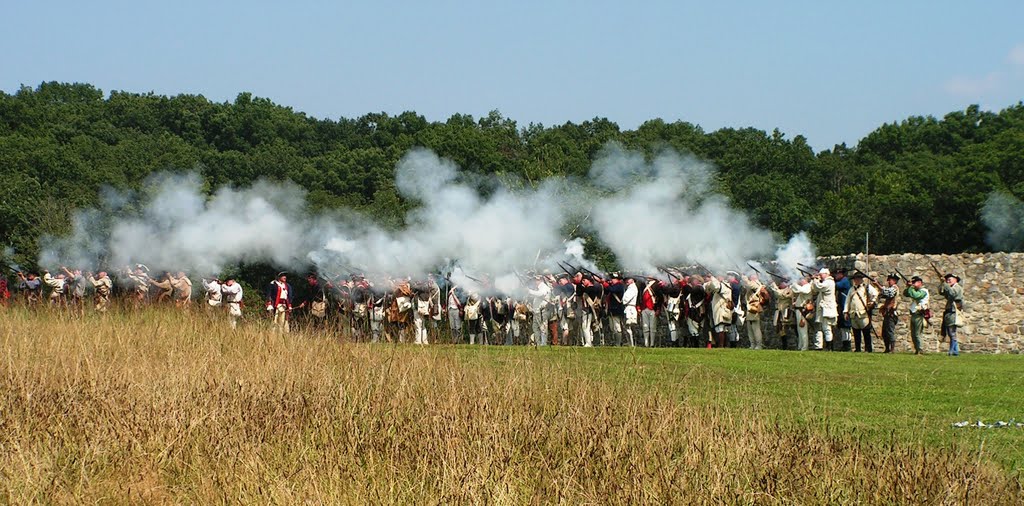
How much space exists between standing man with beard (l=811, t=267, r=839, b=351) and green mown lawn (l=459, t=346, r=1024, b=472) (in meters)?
3.73

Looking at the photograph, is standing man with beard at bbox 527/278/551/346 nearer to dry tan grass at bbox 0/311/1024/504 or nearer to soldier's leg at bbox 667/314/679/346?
soldier's leg at bbox 667/314/679/346

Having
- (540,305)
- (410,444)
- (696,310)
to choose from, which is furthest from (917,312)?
(410,444)

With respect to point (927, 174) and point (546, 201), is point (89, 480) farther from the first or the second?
point (927, 174)

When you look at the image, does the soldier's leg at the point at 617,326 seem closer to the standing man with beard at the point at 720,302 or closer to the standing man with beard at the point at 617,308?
the standing man with beard at the point at 617,308

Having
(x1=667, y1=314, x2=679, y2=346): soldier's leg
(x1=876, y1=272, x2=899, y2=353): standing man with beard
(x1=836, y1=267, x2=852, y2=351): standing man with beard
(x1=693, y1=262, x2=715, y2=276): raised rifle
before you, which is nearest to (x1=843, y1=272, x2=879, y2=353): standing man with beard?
(x1=836, y1=267, x2=852, y2=351): standing man with beard

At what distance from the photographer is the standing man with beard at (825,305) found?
912 inches

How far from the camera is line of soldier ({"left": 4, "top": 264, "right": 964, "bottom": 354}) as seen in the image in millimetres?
23219

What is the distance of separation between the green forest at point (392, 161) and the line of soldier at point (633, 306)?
33.8ft

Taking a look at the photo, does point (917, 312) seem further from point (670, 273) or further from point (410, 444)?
point (410, 444)

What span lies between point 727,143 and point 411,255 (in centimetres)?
2752

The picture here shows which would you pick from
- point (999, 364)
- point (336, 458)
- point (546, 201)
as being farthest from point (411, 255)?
point (336, 458)

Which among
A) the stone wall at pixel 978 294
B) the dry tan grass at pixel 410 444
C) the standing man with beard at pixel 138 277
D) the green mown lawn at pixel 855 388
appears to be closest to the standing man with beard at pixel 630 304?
the stone wall at pixel 978 294

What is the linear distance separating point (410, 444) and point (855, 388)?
619 cm

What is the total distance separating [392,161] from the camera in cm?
4972
